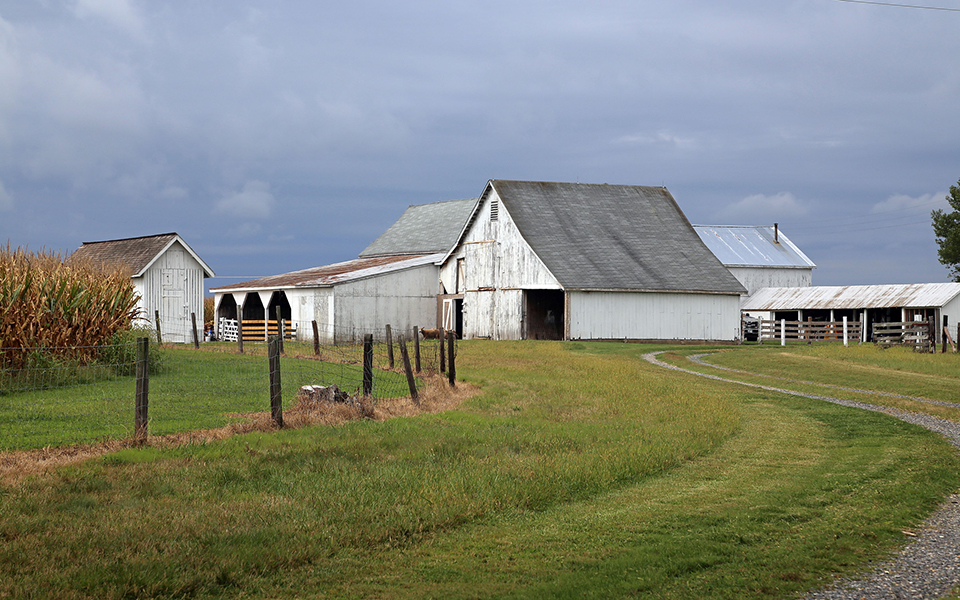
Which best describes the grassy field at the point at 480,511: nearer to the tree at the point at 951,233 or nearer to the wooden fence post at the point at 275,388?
the wooden fence post at the point at 275,388

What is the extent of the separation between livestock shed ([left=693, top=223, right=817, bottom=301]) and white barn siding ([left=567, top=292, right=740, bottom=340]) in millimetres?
17778

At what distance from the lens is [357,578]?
21.2ft

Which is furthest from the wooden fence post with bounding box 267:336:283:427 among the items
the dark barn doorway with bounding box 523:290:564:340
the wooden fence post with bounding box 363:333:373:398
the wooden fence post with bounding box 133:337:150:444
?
the dark barn doorway with bounding box 523:290:564:340

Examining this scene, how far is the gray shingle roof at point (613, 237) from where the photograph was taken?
42.8 meters

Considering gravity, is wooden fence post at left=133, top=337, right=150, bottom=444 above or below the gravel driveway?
above

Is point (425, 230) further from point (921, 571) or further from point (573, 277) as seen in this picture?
point (921, 571)

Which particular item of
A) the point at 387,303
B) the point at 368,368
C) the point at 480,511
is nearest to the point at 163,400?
the point at 368,368

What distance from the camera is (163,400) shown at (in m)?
15.2

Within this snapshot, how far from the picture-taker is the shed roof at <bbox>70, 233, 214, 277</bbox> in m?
37.8

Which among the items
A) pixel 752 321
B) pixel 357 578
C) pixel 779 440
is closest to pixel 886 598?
pixel 357 578

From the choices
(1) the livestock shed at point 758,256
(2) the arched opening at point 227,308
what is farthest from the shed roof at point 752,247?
(2) the arched opening at point 227,308

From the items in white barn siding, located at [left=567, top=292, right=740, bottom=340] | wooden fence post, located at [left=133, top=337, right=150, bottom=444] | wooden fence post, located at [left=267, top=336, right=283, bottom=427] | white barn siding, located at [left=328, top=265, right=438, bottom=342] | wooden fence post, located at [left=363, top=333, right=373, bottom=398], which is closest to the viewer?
wooden fence post, located at [left=133, top=337, right=150, bottom=444]

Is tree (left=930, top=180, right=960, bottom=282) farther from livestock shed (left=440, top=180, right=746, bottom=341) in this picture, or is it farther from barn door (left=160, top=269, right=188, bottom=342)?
barn door (left=160, top=269, right=188, bottom=342)

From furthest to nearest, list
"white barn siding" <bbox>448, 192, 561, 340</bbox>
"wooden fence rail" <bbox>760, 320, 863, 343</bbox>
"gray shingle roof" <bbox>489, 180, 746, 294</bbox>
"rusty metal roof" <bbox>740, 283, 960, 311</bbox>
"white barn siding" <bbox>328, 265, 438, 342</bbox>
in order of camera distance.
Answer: "wooden fence rail" <bbox>760, 320, 863, 343</bbox>
"rusty metal roof" <bbox>740, 283, 960, 311</bbox>
"white barn siding" <bbox>448, 192, 561, 340</bbox>
"gray shingle roof" <bbox>489, 180, 746, 294</bbox>
"white barn siding" <bbox>328, 265, 438, 342</bbox>
